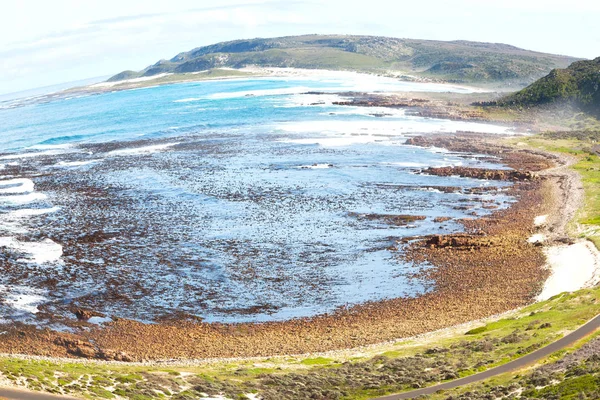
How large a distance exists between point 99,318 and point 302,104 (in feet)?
397

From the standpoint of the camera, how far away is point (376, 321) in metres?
43.3

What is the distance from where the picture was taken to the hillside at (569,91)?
399 feet

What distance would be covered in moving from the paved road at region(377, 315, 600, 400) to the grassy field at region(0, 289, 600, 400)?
429 mm

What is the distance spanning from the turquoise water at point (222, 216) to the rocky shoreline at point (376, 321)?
189cm

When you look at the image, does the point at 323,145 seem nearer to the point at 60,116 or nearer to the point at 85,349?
the point at 85,349

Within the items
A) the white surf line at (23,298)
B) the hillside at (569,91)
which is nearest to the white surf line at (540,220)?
the white surf line at (23,298)

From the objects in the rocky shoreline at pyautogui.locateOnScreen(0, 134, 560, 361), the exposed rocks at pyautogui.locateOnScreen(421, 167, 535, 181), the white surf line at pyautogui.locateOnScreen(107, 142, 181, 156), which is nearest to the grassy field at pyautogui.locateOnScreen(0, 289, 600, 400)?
the rocky shoreline at pyautogui.locateOnScreen(0, 134, 560, 361)

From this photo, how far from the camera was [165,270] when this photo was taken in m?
52.1

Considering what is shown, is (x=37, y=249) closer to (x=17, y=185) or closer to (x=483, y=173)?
(x=17, y=185)

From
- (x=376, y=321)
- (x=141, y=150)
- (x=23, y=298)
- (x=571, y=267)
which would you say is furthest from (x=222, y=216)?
(x=141, y=150)

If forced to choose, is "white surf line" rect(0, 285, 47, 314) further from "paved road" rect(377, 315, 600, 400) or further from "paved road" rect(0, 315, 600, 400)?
"paved road" rect(377, 315, 600, 400)

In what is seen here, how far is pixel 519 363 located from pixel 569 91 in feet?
343

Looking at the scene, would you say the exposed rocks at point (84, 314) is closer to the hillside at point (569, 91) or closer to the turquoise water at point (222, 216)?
the turquoise water at point (222, 216)

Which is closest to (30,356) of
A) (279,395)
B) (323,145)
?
(279,395)
